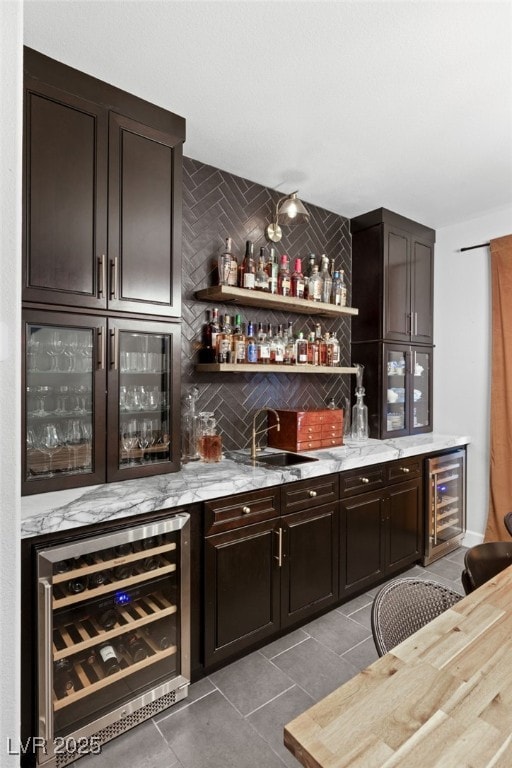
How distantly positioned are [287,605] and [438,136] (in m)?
2.83

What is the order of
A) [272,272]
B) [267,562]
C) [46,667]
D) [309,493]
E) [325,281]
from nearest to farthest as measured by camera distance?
1. [46,667]
2. [267,562]
3. [309,493]
4. [272,272]
5. [325,281]

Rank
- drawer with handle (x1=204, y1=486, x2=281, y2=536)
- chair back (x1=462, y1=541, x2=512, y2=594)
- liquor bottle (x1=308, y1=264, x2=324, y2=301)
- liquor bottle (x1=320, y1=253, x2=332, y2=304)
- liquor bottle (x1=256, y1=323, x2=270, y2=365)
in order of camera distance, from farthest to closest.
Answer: liquor bottle (x1=320, y1=253, x2=332, y2=304) → liquor bottle (x1=308, y1=264, x2=324, y2=301) → liquor bottle (x1=256, y1=323, x2=270, y2=365) → drawer with handle (x1=204, y1=486, x2=281, y2=536) → chair back (x1=462, y1=541, x2=512, y2=594)

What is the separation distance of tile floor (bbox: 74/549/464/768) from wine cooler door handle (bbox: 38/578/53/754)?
0.78 feet

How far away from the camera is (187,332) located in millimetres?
2697

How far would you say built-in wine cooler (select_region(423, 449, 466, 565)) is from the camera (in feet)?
10.9

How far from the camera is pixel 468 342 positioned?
3736 millimetres

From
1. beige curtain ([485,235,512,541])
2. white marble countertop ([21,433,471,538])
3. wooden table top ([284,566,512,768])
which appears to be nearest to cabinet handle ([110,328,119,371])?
white marble countertop ([21,433,471,538])

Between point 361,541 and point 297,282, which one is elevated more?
point 297,282

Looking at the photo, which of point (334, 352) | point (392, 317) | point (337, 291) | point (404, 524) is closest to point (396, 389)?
point (392, 317)

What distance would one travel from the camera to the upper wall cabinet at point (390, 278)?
3.49 meters

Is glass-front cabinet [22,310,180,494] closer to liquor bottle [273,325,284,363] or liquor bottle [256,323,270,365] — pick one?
liquor bottle [256,323,270,365]

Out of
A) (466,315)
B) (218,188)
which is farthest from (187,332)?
(466,315)

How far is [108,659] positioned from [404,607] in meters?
1.27

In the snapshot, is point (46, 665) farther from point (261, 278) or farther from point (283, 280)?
point (283, 280)
